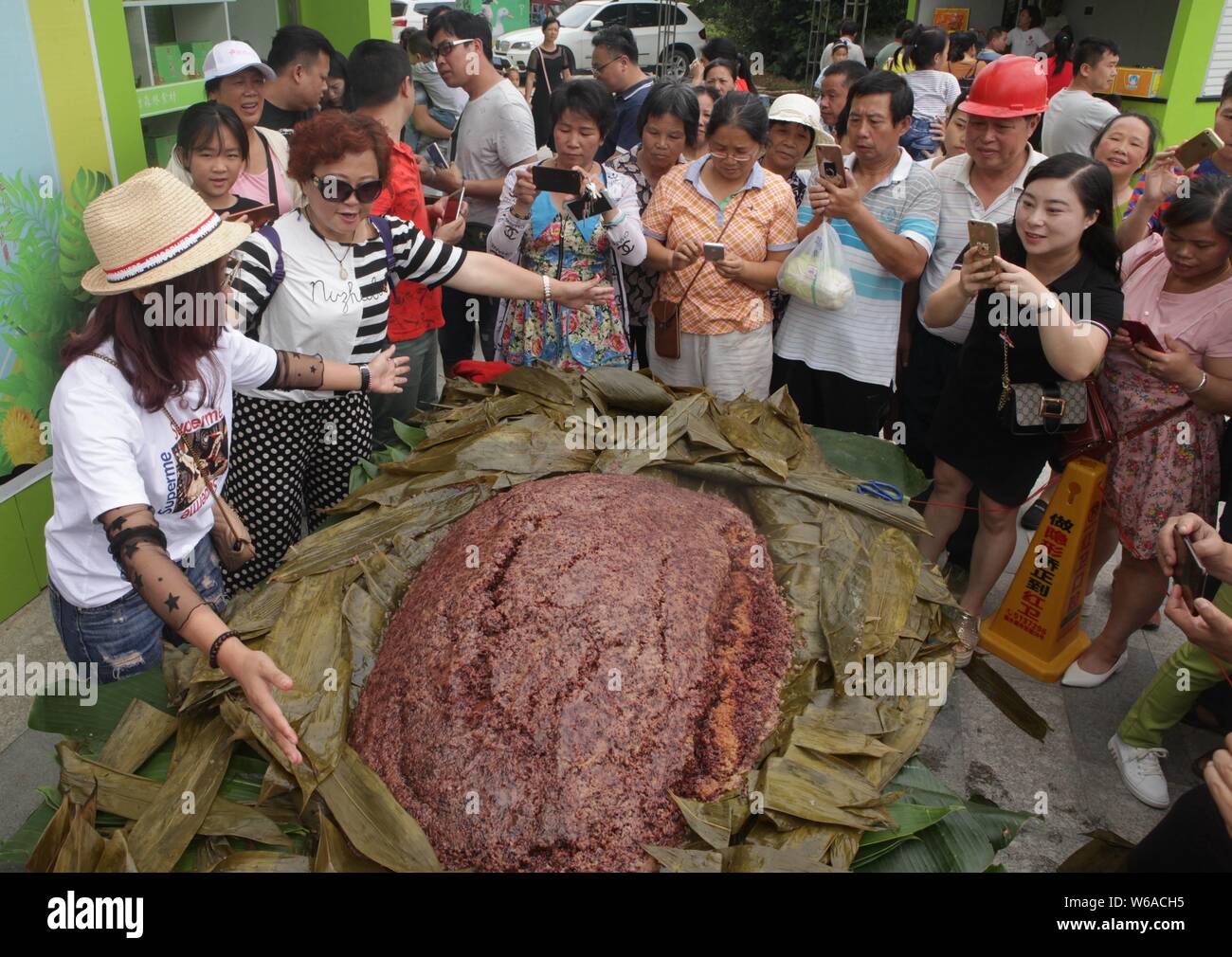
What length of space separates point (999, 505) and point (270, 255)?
284 cm

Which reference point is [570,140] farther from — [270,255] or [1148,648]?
[1148,648]

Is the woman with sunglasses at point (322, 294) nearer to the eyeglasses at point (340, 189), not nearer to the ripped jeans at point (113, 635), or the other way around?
the eyeglasses at point (340, 189)

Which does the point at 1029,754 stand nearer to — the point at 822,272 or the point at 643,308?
the point at 822,272

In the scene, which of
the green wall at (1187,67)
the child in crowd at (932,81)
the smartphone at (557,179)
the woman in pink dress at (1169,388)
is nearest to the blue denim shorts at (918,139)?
the child in crowd at (932,81)

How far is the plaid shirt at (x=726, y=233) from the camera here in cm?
397

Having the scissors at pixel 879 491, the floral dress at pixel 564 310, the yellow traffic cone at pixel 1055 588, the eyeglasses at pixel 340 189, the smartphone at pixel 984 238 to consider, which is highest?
the eyeglasses at pixel 340 189

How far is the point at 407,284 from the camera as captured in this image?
12.8 feet

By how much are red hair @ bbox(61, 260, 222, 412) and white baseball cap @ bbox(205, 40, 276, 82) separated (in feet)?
8.51

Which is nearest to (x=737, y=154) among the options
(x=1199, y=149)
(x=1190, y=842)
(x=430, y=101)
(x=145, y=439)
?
(x=1199, y=149)

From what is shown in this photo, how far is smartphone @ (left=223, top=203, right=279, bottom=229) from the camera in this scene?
331 centimetres

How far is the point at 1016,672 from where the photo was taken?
12.4 feet

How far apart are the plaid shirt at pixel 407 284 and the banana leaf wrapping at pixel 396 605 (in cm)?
92

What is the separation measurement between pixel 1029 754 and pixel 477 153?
13.1ft

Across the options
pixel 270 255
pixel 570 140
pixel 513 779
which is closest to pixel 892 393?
pixel 570 140
